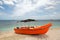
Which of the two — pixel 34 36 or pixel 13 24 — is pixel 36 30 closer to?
pixel 34 36

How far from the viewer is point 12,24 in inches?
80.7

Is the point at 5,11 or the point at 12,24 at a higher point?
the point at 5,11

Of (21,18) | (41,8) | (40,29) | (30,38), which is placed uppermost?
(41,8)

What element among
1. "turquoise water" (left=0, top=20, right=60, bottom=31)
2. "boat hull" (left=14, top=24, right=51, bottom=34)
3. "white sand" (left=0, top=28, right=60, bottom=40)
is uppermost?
"turquoise water" (left=0, top=20, right=60, bottom=31)

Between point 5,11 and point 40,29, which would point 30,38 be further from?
point 5,11

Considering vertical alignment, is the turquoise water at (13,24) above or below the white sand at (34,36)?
above

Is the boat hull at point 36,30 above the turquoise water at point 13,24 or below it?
below

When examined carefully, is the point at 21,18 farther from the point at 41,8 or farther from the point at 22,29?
the point at 41,8

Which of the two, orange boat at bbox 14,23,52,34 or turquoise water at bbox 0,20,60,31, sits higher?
turquoise water at bbox 0,20,60,31

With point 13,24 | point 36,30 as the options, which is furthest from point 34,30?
point 13,24

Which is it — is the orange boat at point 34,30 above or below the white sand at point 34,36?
above

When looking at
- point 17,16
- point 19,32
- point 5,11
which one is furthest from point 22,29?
point 5,11

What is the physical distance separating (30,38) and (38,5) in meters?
0.52

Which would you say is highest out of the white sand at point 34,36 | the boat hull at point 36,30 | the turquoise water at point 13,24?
the turquoise water at point 13,24
